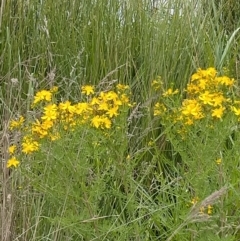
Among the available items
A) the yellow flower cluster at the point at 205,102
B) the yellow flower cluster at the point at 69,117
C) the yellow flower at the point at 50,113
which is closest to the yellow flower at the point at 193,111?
the yellow flower cluster at the point at 205,102

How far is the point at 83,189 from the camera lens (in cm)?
160

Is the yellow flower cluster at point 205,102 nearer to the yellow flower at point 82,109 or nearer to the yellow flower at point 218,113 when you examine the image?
the yellow flower at point 218,113

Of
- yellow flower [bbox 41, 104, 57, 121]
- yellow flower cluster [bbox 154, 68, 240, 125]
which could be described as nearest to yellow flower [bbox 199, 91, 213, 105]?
yellow flower cluster [bbox 154, 68, 240, 125]

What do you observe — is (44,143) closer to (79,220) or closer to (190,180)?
(79,220)

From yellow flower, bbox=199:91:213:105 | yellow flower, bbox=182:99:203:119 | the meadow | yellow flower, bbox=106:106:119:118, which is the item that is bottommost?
the meadow

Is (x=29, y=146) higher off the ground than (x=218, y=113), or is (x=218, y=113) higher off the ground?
(x=218, y=113)

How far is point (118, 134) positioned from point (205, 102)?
0.25 meters

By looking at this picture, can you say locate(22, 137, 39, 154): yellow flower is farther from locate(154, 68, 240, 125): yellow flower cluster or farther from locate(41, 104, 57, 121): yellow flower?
locate(154, 68, 240, 125): yellow flower cluster

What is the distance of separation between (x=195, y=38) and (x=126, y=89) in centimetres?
103

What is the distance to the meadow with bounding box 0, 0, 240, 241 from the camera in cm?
161

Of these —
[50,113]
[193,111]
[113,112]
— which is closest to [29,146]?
[50,113]

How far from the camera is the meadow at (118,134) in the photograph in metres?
1.61

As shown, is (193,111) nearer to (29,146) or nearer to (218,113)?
(218,113)

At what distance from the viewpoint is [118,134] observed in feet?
5.40
